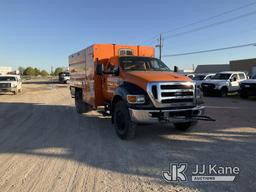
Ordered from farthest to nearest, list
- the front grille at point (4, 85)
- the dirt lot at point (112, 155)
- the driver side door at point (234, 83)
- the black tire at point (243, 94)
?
the front grille at point (4, 85)
the driver side door at point (234, 83)
the black tire at point (243, 94)
the dirt lot at point (112, 155)

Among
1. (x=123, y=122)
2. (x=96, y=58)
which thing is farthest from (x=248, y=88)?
(x=123, y=122)

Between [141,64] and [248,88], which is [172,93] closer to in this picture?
[141,64]

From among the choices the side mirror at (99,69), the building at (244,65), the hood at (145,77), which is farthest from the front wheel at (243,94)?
the building at (244,65)

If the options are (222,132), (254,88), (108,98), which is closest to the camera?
(222,132)

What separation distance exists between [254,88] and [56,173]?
16111 mm

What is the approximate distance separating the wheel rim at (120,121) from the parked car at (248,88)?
13293 mm

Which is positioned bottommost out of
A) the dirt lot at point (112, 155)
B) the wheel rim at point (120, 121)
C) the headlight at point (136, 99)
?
the dirt lot at point (112, 155)

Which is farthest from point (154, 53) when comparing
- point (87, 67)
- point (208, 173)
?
point (208, 173)

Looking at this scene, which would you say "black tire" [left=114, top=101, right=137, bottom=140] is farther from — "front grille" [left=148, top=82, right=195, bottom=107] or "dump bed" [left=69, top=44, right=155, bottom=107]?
"dump bed" [left=69, top=44, right=155, bottom=107]

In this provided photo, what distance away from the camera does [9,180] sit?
464 cm

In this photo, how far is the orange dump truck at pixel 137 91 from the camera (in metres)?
6.73

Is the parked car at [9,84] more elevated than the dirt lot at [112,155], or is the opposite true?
the parked car at [9,84]

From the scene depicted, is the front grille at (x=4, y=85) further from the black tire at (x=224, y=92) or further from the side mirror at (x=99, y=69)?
the side mirror at (x=99, y=69)

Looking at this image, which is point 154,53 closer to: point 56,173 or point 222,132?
point 222,132
